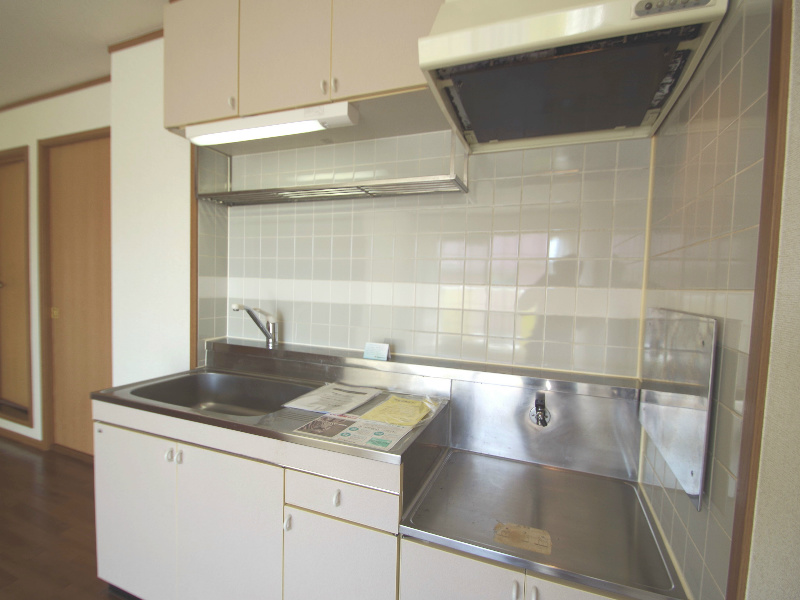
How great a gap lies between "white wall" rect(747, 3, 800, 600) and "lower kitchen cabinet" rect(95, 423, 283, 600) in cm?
115

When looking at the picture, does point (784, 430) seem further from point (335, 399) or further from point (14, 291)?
point (14, 291)

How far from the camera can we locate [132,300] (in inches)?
86.7

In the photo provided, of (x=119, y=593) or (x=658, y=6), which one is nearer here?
(x=658, y=6)

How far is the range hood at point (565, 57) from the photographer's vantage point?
75cm

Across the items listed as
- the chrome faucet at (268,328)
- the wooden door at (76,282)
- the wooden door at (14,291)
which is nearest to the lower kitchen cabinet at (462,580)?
the chrome faucet at (268,328)

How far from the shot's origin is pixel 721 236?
0.73m

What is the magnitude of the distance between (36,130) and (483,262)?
3423mm

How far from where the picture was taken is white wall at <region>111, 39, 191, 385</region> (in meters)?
2.03

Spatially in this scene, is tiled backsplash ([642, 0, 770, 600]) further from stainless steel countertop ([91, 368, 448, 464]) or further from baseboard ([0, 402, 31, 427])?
baseboard ([0, 402, 31, 427])

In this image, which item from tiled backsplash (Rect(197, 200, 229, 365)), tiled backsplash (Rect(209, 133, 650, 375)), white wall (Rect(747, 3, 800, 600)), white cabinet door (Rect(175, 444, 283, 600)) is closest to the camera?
white wall (Rect(747, 3, 800, 600))

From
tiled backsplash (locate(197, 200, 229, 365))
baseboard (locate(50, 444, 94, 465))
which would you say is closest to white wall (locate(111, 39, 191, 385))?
tiled backsplash (locate(197, 200, 229, 365))

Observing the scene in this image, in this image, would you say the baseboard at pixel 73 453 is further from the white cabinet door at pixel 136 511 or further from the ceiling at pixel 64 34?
the ceiling at pixel 64 34

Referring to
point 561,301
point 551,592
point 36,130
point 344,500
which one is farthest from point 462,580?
point 36,130

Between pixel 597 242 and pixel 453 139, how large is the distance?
2.15 feet
